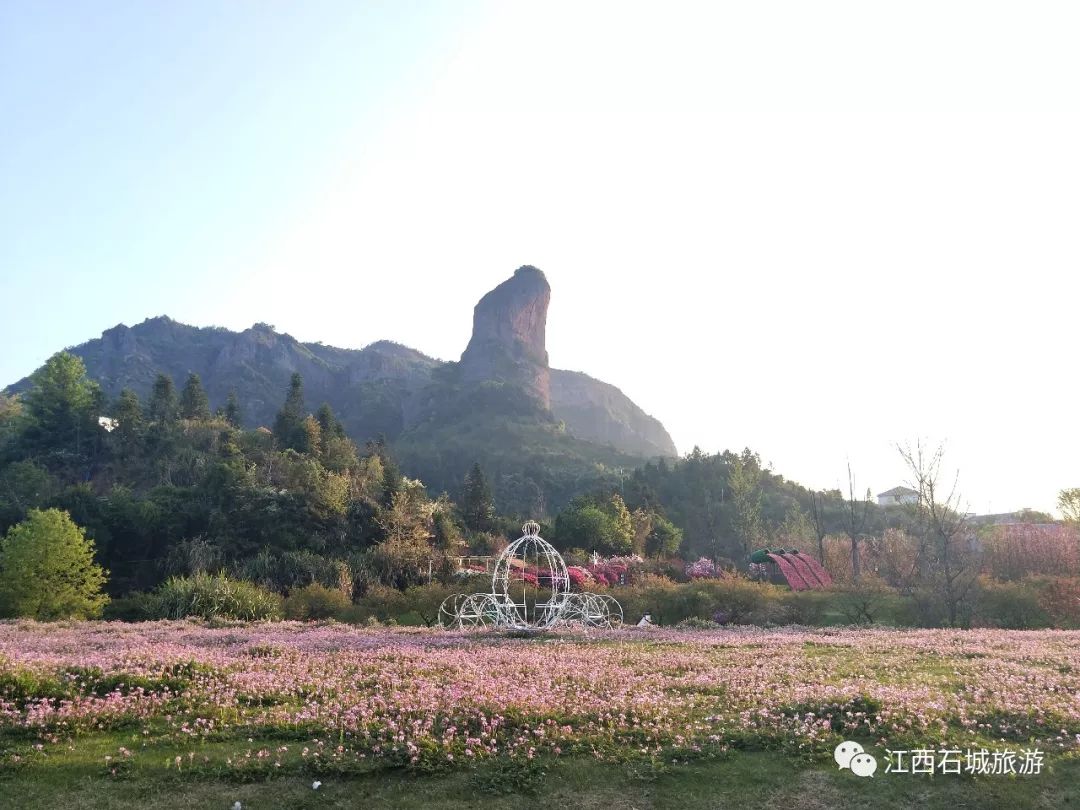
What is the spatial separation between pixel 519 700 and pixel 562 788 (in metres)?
1.79

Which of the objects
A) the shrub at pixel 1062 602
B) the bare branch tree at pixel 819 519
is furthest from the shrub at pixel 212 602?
the bare branch tree at pixel 819 519

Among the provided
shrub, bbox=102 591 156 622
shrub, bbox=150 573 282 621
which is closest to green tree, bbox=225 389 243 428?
shrub, bbox=102 591 156 622

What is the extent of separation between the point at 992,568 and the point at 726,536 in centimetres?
2434

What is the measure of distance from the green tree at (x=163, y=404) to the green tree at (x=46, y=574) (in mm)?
25597

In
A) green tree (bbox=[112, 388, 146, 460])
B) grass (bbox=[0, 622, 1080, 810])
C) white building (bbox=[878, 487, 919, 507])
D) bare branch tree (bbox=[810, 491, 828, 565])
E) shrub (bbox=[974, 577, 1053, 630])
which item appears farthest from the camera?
green tree (bbox=[112, 388, 146, 460])

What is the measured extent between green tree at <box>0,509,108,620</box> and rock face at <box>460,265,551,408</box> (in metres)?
109

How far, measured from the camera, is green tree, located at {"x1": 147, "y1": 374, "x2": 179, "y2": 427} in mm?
44531

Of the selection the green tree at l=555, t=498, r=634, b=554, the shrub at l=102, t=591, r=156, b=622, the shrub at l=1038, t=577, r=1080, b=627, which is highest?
the green tree at l=555, t=498, r=634, b=554

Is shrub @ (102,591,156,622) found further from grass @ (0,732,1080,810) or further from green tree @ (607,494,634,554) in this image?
green tree @ (607,494,634,554)

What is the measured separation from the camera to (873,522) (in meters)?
51.4

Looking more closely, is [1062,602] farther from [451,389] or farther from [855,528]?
[451,389]

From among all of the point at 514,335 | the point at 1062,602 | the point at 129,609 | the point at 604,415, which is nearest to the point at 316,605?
the point at 129,609

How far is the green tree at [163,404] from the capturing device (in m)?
44.5

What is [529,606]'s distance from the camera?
67.5 feet
